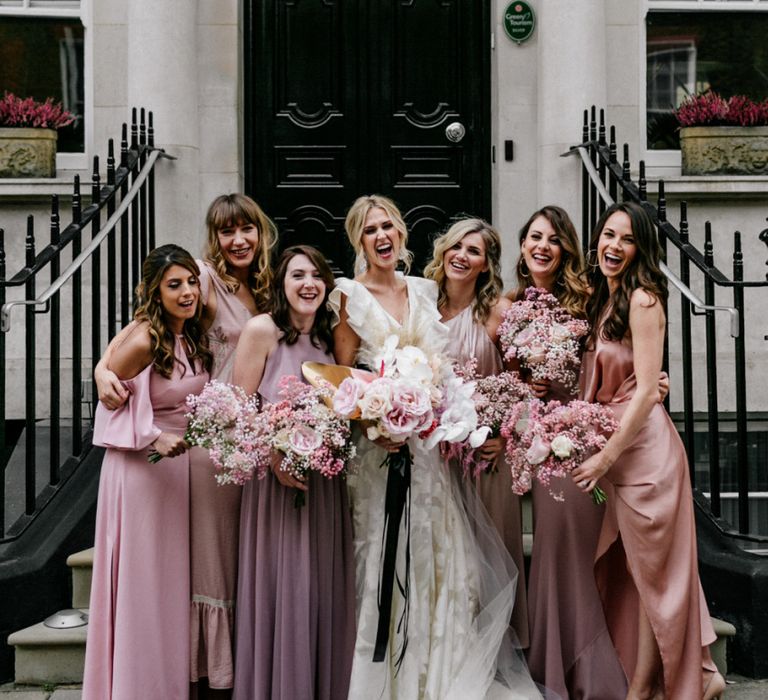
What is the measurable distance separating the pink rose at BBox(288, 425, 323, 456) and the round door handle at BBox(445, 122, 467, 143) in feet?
12.6

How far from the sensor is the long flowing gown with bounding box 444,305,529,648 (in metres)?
4.27

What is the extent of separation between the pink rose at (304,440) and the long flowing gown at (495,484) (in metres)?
0.88

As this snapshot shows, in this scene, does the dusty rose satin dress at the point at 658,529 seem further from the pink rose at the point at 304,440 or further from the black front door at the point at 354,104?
the black front door at the point at 354,104

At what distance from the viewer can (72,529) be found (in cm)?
474

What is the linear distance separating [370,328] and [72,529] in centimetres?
184

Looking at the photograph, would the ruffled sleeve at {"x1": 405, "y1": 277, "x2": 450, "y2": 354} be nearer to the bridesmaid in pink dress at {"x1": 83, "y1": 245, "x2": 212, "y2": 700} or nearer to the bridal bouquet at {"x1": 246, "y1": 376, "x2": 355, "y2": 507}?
the bridal bouquet at {"x1": 246, "y1": 376, "x2": 355, "y2": 507}

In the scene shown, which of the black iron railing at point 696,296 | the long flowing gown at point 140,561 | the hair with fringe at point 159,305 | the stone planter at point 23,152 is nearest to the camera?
the long flowing gown at point 140,561

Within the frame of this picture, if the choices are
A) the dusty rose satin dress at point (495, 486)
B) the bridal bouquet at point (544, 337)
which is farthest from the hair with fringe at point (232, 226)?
the bridal bouquet at point (544, 337)

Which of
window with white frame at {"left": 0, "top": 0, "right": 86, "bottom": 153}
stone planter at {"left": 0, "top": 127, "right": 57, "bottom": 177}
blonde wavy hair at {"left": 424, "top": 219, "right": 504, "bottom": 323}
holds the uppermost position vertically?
window with white frame at {"left": 0, "top": 0, "right": 86, "bottom": 153}

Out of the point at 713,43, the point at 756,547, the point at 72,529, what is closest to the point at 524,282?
the point at 756,547

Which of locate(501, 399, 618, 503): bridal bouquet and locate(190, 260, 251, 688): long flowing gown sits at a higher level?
locate(501, 399, 618, 503): bridal bouquet

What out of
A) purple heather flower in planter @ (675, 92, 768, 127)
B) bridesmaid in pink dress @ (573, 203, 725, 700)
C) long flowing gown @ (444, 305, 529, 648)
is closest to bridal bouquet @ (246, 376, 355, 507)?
long flowing gown @ (444, 305, 529, 648)

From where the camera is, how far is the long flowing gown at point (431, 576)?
12.9ft
